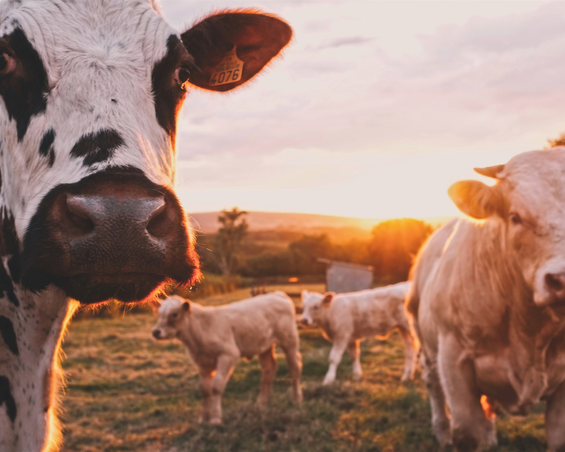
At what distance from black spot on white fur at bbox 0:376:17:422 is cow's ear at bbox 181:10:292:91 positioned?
1693 millimetres

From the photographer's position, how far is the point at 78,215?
1.54 m

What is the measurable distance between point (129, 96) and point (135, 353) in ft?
33.9

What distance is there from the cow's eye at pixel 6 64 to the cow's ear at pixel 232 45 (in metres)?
0.98

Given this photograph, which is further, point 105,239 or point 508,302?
point 508,302

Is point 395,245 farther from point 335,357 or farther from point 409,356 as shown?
point 335,357

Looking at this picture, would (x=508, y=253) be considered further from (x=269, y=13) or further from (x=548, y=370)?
(x=269, y=13)

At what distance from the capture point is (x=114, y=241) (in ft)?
4.90

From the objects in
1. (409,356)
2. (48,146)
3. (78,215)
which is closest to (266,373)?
(409,356)

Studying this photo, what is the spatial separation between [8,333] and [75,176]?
34.5 inches

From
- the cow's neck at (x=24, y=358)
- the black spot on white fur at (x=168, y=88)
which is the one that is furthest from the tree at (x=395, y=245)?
the cow's neck at (x=24, y=358)

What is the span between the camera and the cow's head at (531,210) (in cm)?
289

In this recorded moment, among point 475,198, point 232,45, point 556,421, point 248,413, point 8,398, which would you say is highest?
point 232,45

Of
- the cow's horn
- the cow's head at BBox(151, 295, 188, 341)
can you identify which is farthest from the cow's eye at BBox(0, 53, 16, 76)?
the cow's head at BBox(151, 295, 188, 341)

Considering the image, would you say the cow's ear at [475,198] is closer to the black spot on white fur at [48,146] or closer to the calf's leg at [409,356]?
the black spot on white fur at [48,146]
